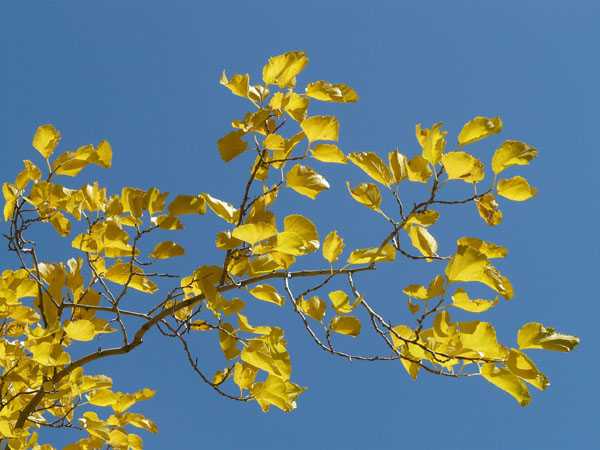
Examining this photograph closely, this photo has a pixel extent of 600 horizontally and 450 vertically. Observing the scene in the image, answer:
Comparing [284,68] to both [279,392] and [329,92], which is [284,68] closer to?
[329,92]

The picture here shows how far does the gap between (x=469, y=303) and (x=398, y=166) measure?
12.0 inches

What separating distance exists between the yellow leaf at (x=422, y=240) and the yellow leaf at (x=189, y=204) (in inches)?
17.8

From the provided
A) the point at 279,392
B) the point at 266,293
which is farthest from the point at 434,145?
the point at 279,392

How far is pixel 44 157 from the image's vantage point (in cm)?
166

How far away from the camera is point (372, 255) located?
1.42 meters

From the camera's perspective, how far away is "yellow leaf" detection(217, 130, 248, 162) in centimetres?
138

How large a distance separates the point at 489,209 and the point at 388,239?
210 mm

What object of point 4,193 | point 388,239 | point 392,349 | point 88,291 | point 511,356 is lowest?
point 511,356

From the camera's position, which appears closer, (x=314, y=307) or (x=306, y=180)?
(x=306, y=180)

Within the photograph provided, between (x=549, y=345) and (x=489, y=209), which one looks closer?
(x=549, y=345)

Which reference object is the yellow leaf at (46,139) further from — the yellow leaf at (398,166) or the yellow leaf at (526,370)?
the yellow leaf at (526,370)

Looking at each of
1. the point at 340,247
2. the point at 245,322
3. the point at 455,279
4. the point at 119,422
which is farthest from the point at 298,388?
the point at 119,422

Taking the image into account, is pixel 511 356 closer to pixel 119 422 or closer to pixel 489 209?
pixel 489 209

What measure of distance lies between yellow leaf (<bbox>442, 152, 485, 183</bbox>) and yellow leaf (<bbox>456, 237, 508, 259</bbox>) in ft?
0.38
